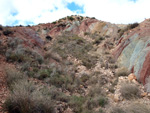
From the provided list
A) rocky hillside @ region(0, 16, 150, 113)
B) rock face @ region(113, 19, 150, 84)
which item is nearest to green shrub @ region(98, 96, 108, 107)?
rocky hillside @ region(0, 16, 150, 113)

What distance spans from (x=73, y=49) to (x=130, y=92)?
→ 8.71 m

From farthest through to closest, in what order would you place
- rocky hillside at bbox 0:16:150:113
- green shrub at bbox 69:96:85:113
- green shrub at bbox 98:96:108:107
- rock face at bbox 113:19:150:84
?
rock face at bbox 113:19:150:84 → green shrub at bbox 98:96:108:107 → green shrub at bbox 69:96:85:113 → rocky hillside at bbox 0:16:150:113

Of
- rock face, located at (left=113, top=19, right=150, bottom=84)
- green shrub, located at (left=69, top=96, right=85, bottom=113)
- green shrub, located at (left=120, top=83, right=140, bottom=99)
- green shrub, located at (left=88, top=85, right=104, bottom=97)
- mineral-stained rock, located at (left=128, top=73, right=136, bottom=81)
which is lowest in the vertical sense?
green shrub, located at (left=69, top=96, right=85, bottom=113)

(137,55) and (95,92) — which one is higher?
(137,55)

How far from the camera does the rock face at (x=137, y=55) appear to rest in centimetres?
593

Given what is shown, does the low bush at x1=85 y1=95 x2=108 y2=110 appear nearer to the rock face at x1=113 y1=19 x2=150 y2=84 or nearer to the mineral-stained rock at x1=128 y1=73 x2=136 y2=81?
the mineral-stained rock at x1=128 y1=73 x2=136 y2=81

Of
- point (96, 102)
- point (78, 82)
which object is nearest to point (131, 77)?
point (96, 102)

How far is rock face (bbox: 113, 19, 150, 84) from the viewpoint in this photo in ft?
19.5

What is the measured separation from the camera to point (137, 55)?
7012 millimetres

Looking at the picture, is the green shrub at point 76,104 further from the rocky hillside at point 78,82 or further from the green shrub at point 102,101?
the green shrub at point 102,101

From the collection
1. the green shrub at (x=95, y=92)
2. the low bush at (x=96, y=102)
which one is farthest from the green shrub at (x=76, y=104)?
the green shrub at (x=95, y=92)

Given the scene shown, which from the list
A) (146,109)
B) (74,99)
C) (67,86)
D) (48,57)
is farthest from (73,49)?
(146,109)

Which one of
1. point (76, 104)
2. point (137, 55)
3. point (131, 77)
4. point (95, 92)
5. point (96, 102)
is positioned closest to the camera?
point (76, 104)

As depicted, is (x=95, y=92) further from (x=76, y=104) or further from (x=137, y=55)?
(x=137, y=55)
